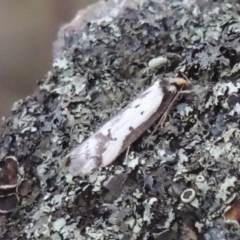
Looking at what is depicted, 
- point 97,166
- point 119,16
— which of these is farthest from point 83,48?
point 97,166

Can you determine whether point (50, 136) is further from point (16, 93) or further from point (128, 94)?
point (16, 93)

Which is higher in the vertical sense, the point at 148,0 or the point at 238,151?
the point at 148,0

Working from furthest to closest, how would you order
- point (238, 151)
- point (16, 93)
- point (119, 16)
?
point (16, 93) → point (119, 16) → point (238, 151)

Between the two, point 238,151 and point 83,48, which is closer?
point 238,151
